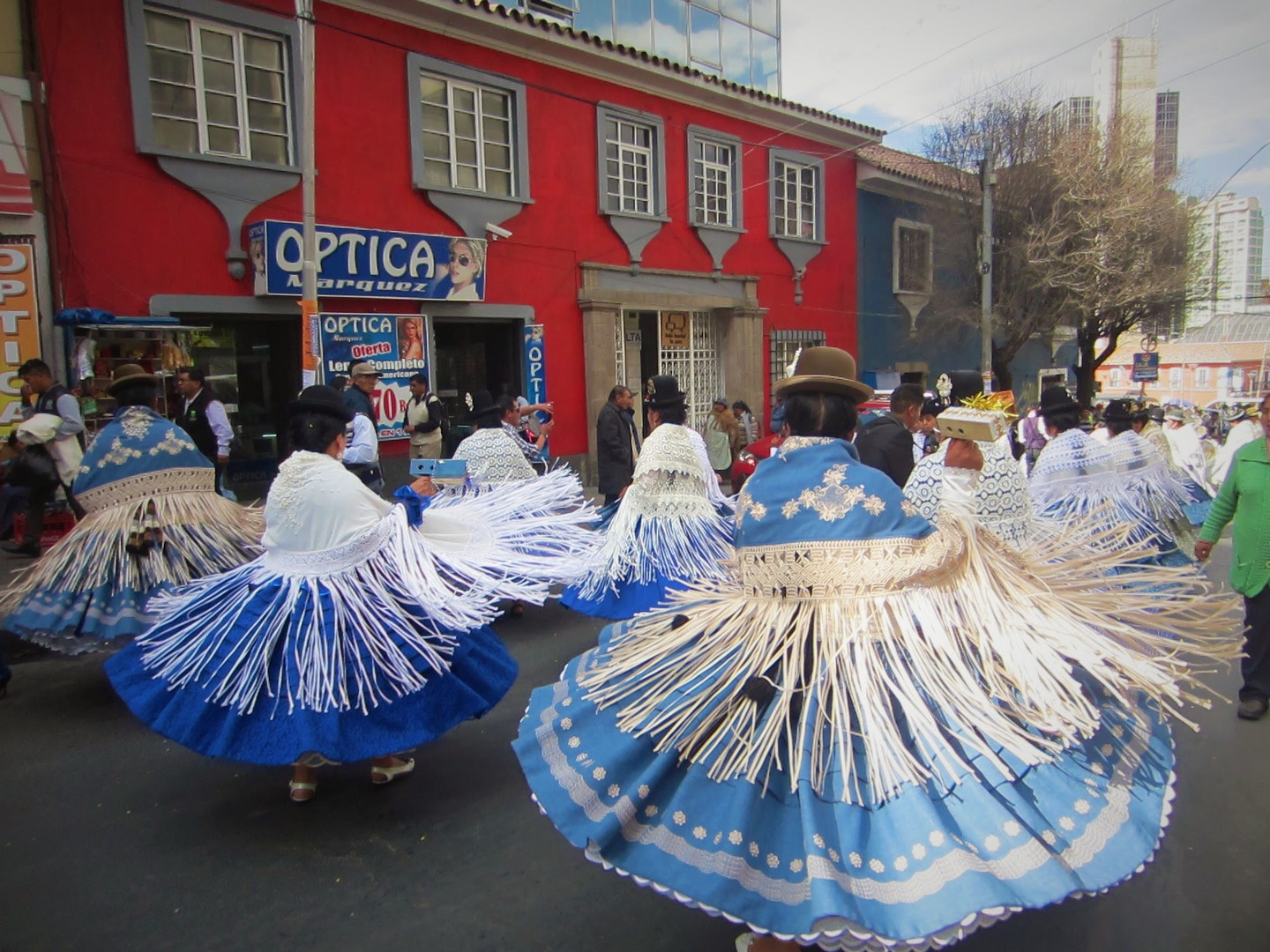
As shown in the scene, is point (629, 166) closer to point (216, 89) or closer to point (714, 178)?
point (714, 178)

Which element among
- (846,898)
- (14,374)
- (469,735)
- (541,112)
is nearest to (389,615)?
(469,735)

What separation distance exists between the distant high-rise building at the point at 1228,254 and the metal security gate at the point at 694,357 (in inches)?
436

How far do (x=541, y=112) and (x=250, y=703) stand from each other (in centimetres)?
1143

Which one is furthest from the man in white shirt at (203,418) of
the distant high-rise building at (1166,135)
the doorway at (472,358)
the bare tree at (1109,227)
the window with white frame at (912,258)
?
the distant high-rise building at (1166,135)

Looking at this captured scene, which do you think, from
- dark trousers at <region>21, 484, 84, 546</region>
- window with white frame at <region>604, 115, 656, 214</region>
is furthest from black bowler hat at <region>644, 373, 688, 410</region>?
window with white frame at <region>604, 115, 656, 214</region>

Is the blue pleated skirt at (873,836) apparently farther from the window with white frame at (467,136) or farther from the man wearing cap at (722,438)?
the window with white frame at (467,136)

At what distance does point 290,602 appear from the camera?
3.48 metres

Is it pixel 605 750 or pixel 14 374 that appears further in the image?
pixel 14 374

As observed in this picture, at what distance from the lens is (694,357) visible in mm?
16141

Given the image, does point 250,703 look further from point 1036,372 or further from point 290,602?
point 1036,372

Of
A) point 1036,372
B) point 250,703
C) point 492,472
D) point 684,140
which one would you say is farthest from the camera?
point 1036,372

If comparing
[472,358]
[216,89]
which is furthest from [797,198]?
[216,89]

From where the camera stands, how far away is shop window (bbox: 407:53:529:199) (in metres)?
11.5

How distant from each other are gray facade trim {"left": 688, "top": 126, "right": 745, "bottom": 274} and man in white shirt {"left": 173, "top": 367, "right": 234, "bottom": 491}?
9.08 meters
